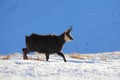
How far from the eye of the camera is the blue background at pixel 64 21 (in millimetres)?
62500

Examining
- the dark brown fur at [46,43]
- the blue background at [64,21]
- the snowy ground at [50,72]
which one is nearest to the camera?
the snowy ground at [50,72]

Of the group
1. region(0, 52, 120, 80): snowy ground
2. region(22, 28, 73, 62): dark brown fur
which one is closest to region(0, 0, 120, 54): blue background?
region(22, 28, 73, 62): dark brown fur

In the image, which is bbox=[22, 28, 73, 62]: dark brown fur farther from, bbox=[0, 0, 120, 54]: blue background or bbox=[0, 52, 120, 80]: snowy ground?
bbox=[0, 0, 120, 54]: blue background

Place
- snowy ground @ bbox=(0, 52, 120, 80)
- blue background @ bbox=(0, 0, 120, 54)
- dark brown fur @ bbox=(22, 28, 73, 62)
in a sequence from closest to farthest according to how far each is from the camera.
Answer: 1. snowy ground @ bbox=(0, 52, 120, 80)
2. dark brown fur @ bbox=(22, 28, 73, 62)
3. blue background @ bbox=(0, 0, 120, 54)

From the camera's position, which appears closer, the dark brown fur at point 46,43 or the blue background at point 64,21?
the dark brown fur at point 46,43

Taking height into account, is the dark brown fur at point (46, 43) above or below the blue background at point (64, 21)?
below

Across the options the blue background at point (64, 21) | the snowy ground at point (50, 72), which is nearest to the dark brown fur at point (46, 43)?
the snowy ground at point (50, 72)

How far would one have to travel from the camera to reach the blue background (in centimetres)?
6250

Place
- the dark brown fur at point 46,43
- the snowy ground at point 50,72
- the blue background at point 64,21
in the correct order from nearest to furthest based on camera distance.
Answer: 1. the snowy ground at point 50,72
2. the dark brown fur at point 46,43
3. the blue background at point 64,21

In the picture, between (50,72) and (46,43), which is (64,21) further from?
(50,72)

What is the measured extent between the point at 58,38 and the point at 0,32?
57.9m

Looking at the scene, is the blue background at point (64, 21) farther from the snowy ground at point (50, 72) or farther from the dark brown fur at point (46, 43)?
the snowy ground at point (50, 72)

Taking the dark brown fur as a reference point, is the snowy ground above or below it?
below

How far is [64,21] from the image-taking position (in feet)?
233
